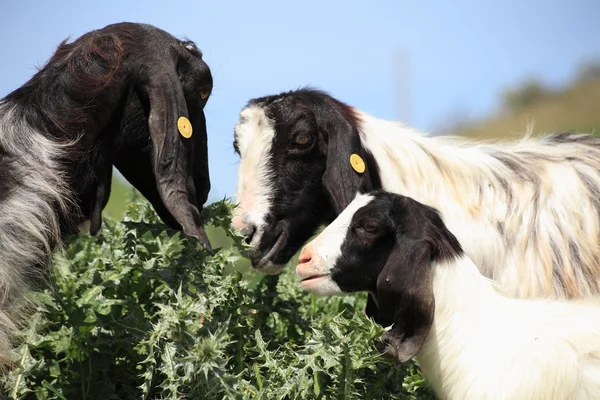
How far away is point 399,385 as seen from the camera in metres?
4.82

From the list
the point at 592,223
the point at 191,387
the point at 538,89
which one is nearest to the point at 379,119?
the point at 592,223

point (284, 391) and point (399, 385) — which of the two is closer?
point (284, 391)

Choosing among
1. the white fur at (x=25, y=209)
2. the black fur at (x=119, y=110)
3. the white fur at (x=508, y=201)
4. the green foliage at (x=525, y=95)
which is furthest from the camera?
the green foliage at (x=525, y=95)

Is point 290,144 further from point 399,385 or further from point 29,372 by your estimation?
point 29,372

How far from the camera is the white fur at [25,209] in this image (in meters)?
4.07

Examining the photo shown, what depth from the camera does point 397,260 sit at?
4.47 metres

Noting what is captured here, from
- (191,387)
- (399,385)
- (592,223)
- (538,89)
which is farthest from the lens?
→ (538,89)

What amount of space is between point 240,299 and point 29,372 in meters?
1.12

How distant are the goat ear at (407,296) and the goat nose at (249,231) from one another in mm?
1028

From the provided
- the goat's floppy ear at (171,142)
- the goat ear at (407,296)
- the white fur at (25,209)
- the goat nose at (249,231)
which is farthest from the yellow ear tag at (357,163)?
the white fur at (25,209)

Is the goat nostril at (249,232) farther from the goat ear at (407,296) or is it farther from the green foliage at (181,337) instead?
the goat ear at (407,296)

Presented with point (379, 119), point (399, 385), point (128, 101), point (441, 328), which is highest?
point (128, 101)

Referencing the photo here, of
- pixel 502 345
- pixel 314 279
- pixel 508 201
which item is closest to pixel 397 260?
pixel 314 279

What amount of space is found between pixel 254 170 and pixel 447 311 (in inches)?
60.5
